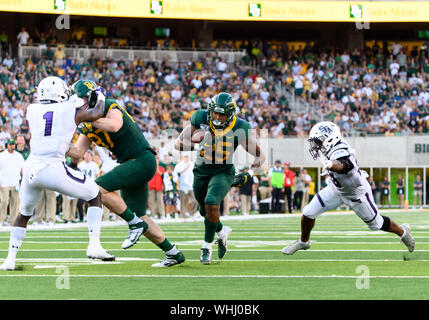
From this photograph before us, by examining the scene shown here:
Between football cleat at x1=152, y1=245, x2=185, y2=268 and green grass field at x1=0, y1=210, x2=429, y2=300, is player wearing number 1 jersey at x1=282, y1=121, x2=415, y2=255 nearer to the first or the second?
green grass field at x1=0, y1=210, x2=429, y2=300

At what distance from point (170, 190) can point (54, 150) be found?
1352 cm

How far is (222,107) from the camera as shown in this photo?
9.27 meters

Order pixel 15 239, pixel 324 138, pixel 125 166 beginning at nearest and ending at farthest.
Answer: pixel 15 239
pixel 125 166
pixel 324 138

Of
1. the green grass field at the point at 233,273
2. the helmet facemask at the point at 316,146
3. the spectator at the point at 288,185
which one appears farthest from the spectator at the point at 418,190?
the helmet facemask at the point at 316,146

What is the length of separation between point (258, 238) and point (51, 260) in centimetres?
463

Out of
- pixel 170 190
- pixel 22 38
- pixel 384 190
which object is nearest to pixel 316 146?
pixel 170 190

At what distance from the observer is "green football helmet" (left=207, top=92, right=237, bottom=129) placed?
9.27 meters

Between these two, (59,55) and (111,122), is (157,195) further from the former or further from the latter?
(59,55)

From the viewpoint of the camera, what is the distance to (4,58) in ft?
110

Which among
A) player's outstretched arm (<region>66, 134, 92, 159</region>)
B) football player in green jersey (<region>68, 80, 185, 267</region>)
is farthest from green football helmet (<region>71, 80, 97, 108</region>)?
player's outstretched arm (<region>66, 134, 92, 159</region>)

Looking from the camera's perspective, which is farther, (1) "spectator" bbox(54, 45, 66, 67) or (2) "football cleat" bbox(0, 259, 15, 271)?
(1) "spectator" bbox(54, 45, 66, 67)

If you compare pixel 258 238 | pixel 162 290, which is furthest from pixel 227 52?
pixel 162 290

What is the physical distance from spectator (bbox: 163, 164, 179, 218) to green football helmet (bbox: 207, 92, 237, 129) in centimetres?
1199

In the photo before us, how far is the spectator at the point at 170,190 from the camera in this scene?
21.5m
